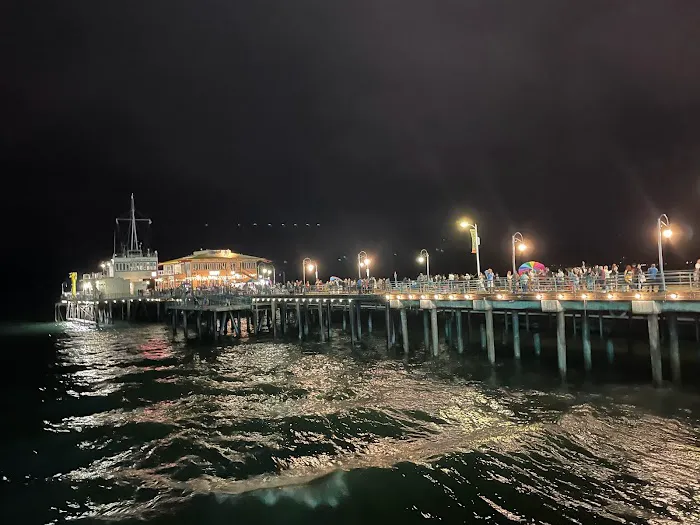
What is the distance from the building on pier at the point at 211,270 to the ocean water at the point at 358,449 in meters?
49.0

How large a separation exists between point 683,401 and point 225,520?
16586 millimetres

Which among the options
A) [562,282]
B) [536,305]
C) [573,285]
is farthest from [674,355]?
[562,282]

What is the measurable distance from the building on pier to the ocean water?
49.0m

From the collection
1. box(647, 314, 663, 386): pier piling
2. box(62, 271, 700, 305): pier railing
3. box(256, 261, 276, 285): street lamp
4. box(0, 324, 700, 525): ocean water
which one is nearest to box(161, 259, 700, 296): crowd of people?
box(62, 271, 700, 305): pier railing

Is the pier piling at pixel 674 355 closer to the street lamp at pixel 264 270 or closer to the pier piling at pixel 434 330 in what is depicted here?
the pier piling at pixel 434 330

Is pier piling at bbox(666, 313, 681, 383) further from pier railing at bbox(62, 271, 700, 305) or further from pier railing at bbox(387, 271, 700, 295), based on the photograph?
pier railing at bbox(387, 271, 700, 295)

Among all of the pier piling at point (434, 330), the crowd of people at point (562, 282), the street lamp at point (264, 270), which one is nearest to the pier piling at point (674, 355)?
the crowd of people at point (562, 282)

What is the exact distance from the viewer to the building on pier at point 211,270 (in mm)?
77375

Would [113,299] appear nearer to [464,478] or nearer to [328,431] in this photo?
[328,431]

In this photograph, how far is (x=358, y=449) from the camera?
15.8 m

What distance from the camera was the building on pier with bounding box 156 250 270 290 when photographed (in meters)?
77.4

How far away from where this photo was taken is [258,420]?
778 inches

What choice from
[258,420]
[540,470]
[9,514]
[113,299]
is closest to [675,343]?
[540,470]

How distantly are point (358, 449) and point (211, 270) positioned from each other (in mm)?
66412
